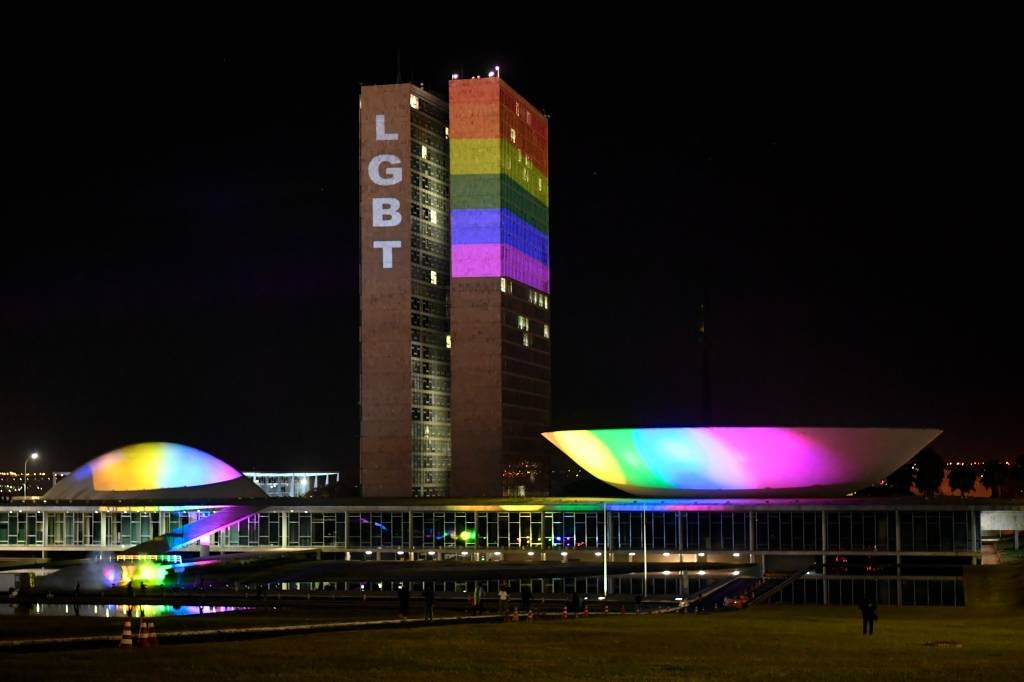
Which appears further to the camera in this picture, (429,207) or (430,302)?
(430,302)

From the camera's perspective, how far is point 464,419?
432 ft

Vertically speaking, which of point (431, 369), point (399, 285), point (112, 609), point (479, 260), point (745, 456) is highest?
point (479, 260)

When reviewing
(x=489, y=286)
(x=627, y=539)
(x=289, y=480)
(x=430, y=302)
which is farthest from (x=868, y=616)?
(x=289, y=480)

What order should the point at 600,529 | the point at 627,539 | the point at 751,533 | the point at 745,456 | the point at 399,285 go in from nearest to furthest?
the point at 745,456 < the point at 751,533 < the point at 627,539 < the point at 600,529 < the point at 399,285

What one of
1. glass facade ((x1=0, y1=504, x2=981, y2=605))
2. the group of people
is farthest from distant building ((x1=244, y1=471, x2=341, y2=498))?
the group of people

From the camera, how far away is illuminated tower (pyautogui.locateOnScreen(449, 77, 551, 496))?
424 feet

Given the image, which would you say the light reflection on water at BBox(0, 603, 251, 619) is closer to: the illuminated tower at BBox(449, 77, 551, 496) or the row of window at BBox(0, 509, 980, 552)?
the row of window at BBox(0, 509, 980, 552)

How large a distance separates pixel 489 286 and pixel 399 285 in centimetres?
786

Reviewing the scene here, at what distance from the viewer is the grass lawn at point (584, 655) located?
26.5m

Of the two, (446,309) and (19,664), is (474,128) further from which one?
(19,664)

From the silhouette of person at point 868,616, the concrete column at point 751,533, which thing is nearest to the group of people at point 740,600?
the silhouette of person at point 868,616

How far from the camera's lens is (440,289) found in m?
133

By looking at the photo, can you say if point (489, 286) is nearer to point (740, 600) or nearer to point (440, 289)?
point (440, 289)

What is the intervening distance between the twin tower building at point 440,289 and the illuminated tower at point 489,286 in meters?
0.09
